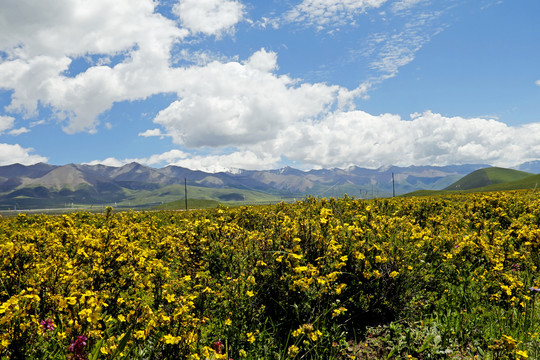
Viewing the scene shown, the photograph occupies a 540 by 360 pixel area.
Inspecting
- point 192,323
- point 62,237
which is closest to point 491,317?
point 192,323

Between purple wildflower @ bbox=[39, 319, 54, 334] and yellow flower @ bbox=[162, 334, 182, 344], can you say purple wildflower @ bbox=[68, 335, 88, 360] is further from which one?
purple wildflower @ bbox=[39, 319, 54, 334]

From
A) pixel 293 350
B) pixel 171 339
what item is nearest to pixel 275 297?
pixel 293 350

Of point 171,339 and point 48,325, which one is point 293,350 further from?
point 48,325

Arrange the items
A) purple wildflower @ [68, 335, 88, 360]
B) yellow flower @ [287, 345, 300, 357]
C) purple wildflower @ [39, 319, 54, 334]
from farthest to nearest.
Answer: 1. purple wildflower @ [39, 319, 54, 334]
2. yellow flower @ [287, 345, 300, 357]
3. purple wildflower @ [68, 335, 88, 360]

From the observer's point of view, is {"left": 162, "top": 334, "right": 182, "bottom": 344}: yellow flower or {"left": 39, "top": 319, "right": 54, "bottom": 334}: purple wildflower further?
{"left": 39, "top": 319, "right": 54, "bottom": 334}: purple wildflower

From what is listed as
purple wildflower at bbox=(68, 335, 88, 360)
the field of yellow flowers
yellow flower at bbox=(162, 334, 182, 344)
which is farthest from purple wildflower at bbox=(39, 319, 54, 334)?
yellow flower at bbox=(162, 334, 182, 344)

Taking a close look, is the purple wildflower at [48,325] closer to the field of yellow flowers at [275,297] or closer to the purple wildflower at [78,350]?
the field of yellow flowers at [275,297]

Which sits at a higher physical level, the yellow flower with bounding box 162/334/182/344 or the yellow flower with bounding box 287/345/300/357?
the yellow flower with bounding box 162/334/182/344

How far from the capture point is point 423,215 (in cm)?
1106

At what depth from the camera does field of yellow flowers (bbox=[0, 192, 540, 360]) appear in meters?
3.32

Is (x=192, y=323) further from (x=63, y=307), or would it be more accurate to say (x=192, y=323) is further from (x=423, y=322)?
(x=423, y=322)

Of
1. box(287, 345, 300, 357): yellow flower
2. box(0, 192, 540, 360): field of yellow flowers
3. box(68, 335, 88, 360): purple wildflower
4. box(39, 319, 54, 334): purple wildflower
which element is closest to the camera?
box(68, 335, 88, 360): purple wildflower

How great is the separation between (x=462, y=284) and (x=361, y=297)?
106 inches

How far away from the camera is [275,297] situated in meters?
4.79
